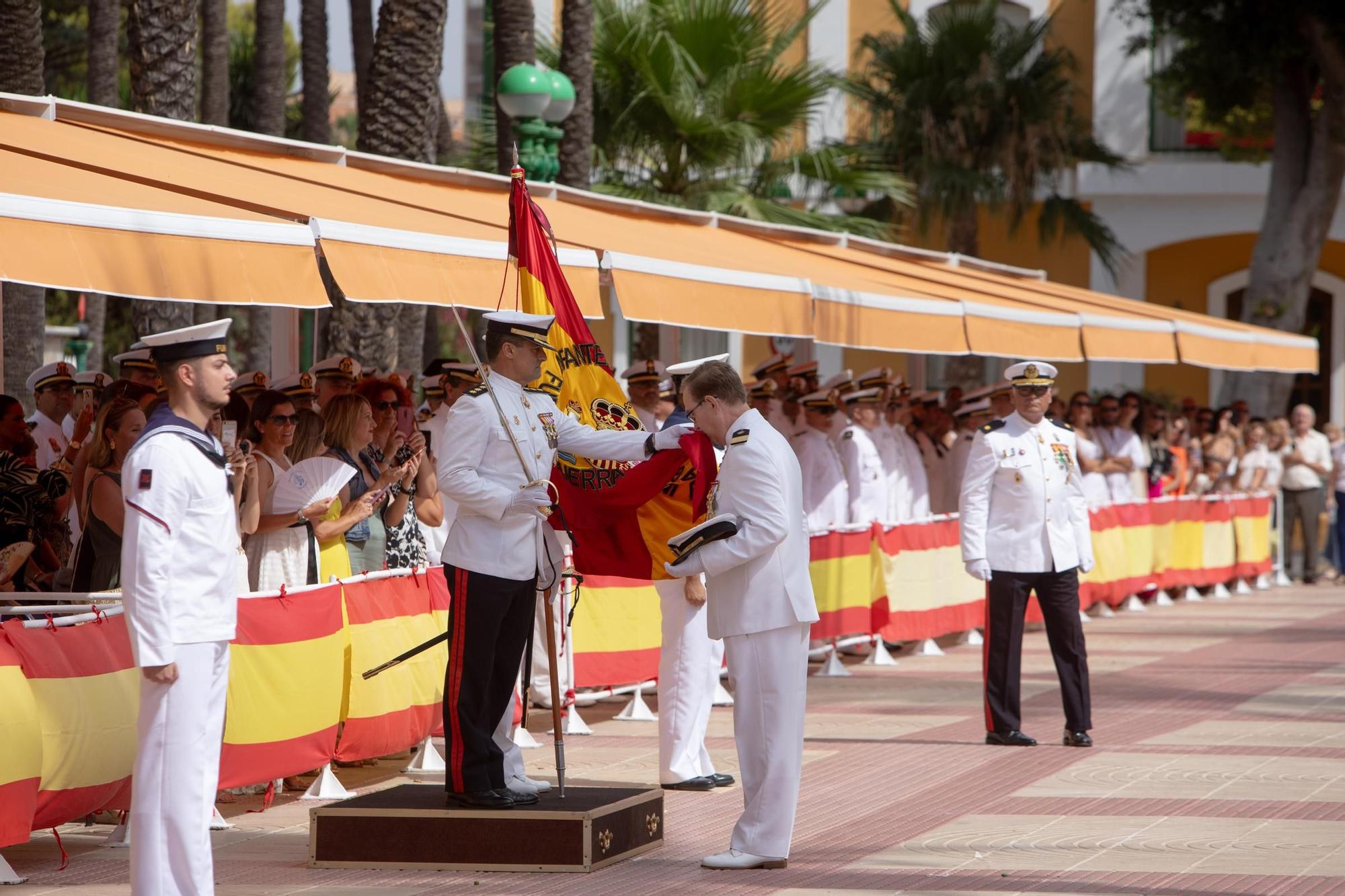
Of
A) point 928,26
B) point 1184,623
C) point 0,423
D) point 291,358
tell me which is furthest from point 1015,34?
point 0,423

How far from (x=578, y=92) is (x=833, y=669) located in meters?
8.39

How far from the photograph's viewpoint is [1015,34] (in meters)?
27.3

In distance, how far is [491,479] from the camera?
7.61 meters

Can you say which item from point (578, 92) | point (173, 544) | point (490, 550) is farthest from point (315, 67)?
point (173, 544)

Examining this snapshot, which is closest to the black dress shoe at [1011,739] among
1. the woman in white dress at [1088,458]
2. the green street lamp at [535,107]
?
the green street lamp at [535,107]

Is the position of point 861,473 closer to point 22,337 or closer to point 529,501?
point 529,501

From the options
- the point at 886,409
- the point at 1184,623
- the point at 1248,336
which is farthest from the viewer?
the point at 1248,336

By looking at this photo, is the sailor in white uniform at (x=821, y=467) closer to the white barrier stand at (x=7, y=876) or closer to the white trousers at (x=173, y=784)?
the white barrier stand at (x=7, y=876)

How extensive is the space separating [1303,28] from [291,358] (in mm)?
18772

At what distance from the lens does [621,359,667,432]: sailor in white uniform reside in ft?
40.9

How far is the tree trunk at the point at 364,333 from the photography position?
16797 mm

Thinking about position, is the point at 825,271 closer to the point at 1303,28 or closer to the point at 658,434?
the point at 658,434

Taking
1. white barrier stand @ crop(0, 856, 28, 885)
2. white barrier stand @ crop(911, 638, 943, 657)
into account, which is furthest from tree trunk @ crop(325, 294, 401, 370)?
white barrier stand @ crop(0, 856, 28, 885)

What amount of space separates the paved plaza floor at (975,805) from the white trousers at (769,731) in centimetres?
17
